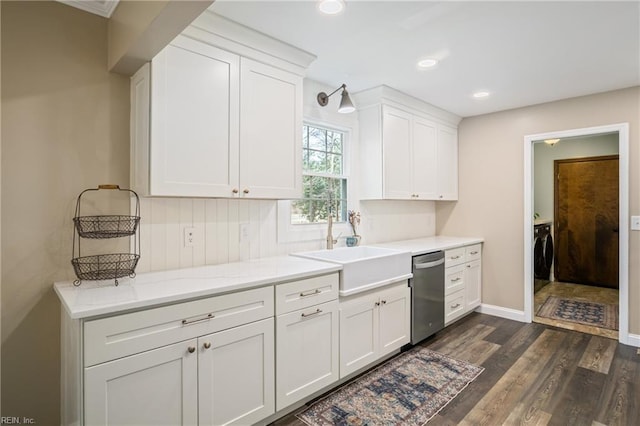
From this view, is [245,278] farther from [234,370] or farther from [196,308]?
[234,370]

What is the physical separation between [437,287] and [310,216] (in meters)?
1.41

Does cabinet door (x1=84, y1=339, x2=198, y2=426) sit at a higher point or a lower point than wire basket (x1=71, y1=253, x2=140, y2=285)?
lower

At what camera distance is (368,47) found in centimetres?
234

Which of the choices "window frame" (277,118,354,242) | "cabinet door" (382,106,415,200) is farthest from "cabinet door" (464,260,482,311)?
"window frame" (277,118,354,242)

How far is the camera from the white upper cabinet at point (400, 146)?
10.7ft

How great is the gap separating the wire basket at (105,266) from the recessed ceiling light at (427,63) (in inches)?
94.6

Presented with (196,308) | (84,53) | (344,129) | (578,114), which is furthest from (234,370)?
(578,114)

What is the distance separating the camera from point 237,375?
1748 mm

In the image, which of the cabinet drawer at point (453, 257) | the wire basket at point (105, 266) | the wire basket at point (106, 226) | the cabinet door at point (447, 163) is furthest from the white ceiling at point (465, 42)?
the cabinet drawer at point (453, 257)

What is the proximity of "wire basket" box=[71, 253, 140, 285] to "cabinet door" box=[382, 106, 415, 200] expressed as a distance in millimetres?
2253

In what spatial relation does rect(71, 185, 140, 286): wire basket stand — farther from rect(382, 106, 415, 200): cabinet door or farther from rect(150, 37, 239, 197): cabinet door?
rect(382, 106, 415, 200): cabinet door

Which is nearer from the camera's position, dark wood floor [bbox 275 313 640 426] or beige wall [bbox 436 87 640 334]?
dark wood floor [bbox 275 313 640 426]

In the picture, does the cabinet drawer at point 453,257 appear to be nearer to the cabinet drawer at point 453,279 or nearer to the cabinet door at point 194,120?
the cabinet drawer at point 453,279

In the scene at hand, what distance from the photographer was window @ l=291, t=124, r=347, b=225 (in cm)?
301
